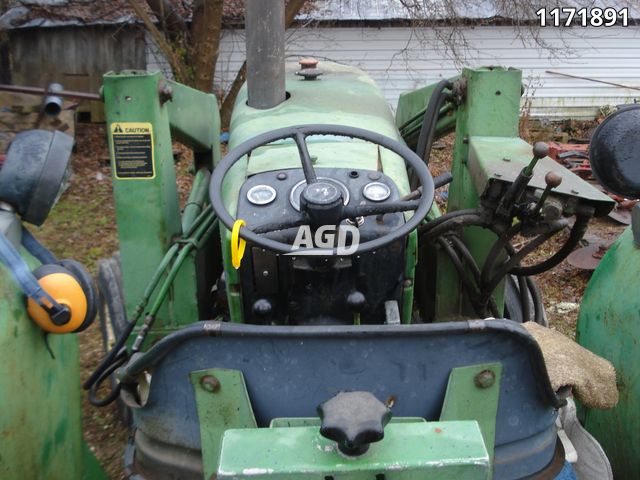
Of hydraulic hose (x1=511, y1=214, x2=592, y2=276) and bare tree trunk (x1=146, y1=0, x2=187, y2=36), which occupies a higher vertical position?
bare tree trunk (x1=146, y1=0, x2=187, y2=36)

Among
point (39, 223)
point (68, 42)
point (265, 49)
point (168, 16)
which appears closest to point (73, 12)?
point (68, 42)

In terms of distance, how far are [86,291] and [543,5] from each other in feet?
28.2

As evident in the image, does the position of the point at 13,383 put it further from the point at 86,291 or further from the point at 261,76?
the point at 261,76

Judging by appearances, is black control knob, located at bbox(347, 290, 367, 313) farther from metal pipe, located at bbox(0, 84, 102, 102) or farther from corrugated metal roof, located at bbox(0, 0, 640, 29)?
corrugated metal roof, located at bbox(0, 0, 640, 29)

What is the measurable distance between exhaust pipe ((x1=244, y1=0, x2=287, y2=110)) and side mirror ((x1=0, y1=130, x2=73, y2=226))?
1031 millimetres

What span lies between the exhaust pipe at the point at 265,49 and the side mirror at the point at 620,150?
1.23m

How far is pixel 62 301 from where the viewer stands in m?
1.81

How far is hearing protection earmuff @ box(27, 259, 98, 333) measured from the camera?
180cm

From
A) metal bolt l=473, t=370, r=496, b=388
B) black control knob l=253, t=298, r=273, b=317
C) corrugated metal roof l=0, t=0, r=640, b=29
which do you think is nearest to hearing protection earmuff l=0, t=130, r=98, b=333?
black control knob l=253, t=298, r=273, b=317

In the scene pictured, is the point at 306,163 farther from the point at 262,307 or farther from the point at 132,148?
the point at 132,148

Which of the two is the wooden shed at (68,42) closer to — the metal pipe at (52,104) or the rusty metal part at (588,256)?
the rusty metal part at (588,256)

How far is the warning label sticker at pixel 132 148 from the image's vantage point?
2.57m

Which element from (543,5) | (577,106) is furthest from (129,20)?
(577,106)

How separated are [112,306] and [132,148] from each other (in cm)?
100
